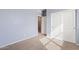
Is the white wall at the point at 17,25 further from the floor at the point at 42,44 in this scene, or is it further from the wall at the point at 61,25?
the wall at the point at 61,25

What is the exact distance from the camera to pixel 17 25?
206 centimetres

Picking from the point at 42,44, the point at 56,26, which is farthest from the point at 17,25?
the point at 56,26

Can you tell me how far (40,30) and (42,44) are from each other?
31 cm

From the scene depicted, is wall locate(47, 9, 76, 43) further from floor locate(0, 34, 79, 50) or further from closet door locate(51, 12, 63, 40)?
floor locate(0, 34, 79, 50)

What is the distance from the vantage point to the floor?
1.94m

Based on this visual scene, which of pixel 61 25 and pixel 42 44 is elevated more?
pixel 61 25

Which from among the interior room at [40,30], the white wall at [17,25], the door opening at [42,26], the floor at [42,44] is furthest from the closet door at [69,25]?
the white wall at [17,25]

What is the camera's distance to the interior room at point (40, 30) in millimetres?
1940

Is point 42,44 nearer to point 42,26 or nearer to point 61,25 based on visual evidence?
point 42,26

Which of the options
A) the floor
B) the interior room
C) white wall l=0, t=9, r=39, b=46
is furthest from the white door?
white wall l=0, t=9, r=39, b=46
